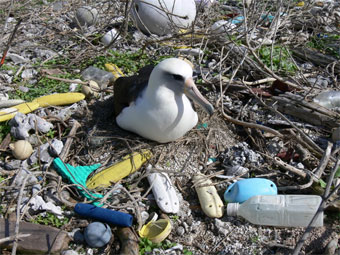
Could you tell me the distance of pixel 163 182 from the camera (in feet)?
8.70

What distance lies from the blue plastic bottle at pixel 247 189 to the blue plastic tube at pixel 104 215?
622 millimetres

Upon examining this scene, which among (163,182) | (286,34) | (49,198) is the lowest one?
(49,198)

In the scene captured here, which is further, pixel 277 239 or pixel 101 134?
pixel 101 134

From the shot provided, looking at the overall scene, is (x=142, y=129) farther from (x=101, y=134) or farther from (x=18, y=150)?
(x=18, y=150)

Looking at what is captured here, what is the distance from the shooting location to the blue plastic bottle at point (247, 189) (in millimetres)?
2484

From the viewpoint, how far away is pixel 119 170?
2.75 metres

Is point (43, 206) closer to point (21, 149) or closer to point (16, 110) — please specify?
point (21, 149)

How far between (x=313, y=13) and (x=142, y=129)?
2959 mm

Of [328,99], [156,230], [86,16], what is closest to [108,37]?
[86,16]

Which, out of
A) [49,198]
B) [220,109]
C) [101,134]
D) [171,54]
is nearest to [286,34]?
[171,54]

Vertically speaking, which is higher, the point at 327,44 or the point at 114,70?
the point at 327,44

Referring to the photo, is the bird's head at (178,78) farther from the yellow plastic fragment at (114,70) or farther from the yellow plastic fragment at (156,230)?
the yellow plastic fragment at (114,70)

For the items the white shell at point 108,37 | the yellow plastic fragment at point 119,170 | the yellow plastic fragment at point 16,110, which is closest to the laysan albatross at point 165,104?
the yellow plastic fragment at point 119,170

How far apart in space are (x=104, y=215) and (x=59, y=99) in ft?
4.36
